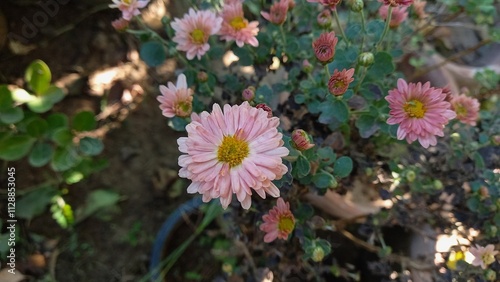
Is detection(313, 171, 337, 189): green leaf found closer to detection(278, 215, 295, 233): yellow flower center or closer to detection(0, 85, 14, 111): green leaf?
detection(278, 215, 295, 233): yellow flower center

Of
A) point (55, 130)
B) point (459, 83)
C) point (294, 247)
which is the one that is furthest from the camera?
point (459, 83)

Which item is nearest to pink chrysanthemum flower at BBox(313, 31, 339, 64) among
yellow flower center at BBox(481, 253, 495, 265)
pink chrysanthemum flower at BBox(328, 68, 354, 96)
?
pink chrysanthemum flower at BBox(328, 68, 354, 96)

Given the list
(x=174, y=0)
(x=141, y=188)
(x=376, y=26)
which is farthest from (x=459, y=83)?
(x=141, y=188)

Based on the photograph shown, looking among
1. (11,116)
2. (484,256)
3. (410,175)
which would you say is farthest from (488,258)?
(11,116)

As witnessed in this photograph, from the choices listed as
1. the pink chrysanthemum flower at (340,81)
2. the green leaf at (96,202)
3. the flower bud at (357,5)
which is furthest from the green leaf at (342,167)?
the green leaf at (96,202)

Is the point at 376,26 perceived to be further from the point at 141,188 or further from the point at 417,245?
the point at 141,188

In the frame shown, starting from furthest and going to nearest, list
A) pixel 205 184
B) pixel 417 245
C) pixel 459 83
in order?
1. pixel 459 83
2. pixel 417 245
3. pixel 205 184
